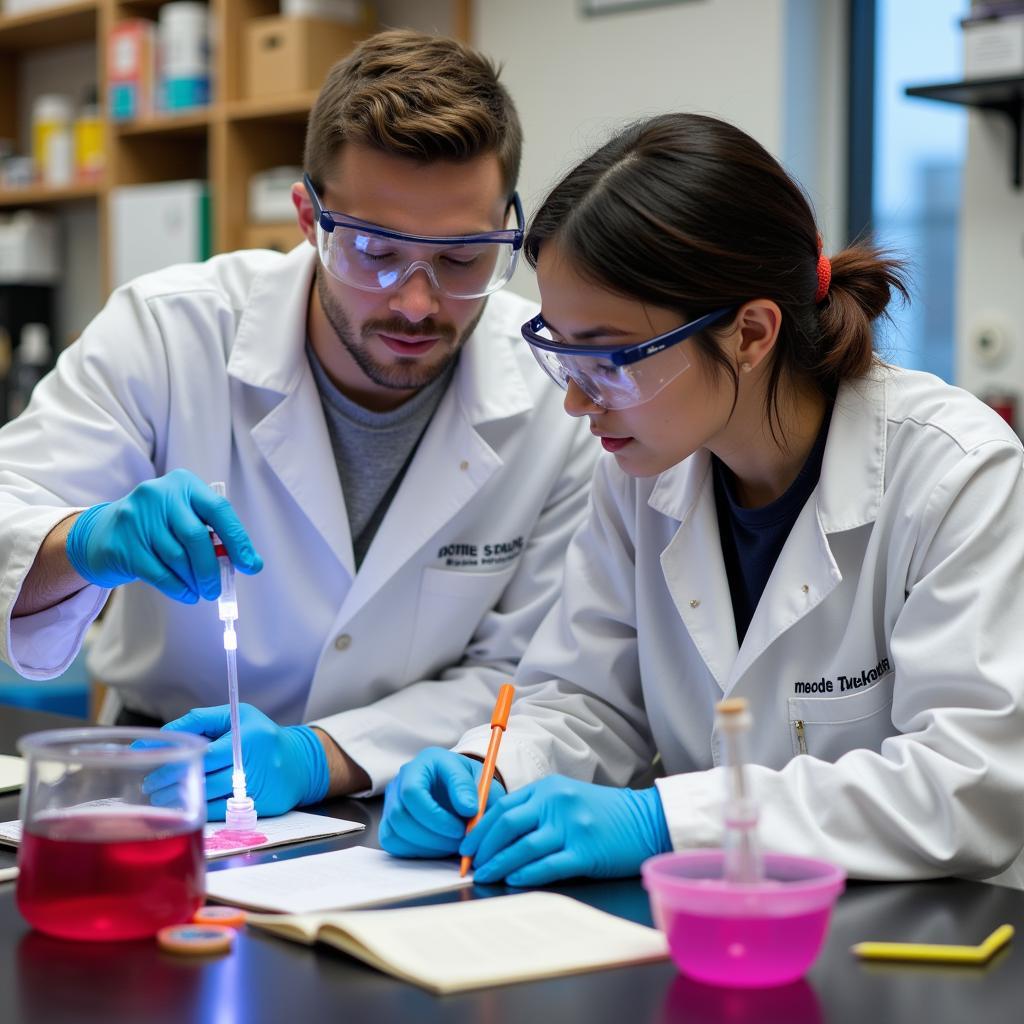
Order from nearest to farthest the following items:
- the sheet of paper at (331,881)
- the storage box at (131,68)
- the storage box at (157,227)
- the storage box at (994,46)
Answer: the sheet of paper at (331,881) < the storage box at (994,46) < the storage box at (157,227) < the storage box at (131,68)

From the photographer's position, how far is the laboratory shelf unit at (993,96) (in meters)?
2.69

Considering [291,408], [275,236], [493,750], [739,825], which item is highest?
[275,236]

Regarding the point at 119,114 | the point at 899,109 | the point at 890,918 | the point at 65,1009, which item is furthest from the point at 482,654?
the point at 119,114

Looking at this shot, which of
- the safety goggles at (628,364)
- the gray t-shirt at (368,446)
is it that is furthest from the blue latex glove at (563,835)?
the gray t-shirt at (368,446)

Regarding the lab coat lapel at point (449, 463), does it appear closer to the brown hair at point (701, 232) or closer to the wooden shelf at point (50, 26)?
the brown hair at point (701, 232)

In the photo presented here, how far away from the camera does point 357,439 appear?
197cm

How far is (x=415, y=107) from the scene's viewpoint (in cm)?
173

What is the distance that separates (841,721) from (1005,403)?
1582mm

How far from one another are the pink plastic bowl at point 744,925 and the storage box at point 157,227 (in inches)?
130

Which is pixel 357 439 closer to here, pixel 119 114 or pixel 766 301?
pixel 766 301

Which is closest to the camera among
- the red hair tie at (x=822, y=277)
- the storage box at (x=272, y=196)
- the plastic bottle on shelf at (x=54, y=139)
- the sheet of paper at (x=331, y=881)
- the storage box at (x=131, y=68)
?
the sheet of paper at (x=331, y=881)

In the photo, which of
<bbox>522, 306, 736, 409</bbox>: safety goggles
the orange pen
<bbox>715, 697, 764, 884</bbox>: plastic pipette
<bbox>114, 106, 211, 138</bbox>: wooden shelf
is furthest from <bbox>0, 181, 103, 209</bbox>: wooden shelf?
<bbox>715, 697, 764, 884</bbox>: plastic pipette

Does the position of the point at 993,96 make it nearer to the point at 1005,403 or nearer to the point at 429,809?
the point at 1005,403

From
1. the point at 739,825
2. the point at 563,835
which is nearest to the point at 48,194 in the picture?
the point at 563,835
